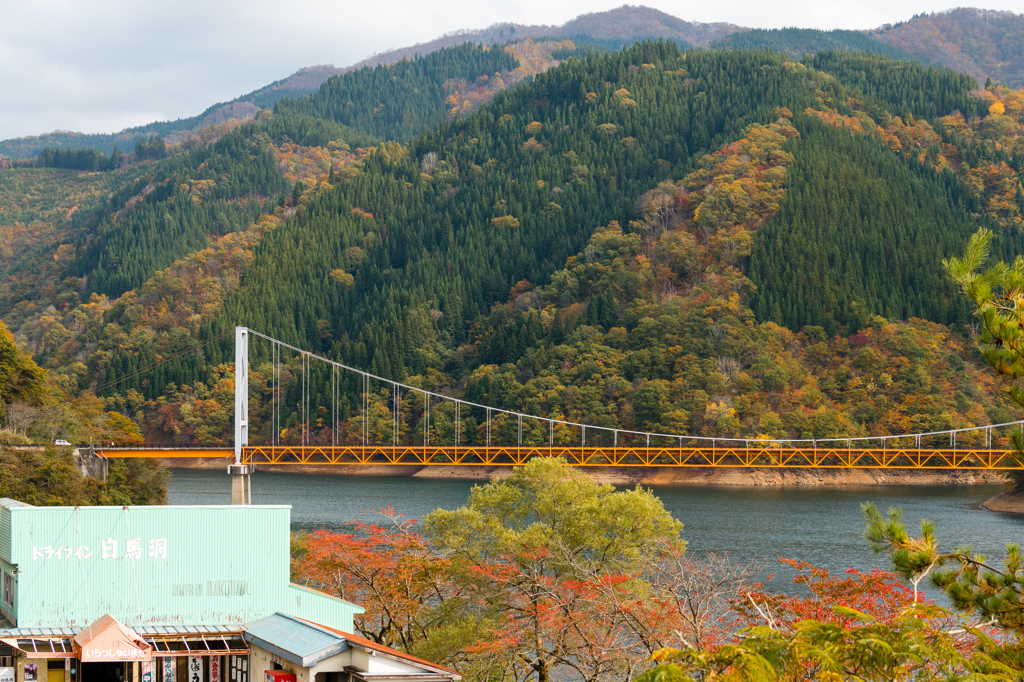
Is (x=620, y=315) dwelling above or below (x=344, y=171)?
below

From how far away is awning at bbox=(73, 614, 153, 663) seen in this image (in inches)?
474

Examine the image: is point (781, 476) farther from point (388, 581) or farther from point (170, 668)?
point (170, 668)

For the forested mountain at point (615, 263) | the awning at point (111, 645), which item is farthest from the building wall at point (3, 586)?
the forested mountain at point (615, 263)

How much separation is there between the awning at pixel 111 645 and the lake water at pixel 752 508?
1786cm

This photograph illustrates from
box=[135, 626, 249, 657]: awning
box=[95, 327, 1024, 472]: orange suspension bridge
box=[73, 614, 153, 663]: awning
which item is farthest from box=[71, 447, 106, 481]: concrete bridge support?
box=[73, 614, 153, 663]: awning

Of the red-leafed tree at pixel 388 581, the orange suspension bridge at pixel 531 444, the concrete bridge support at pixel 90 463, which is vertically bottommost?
the orange suspension bridge at pixel 531 444

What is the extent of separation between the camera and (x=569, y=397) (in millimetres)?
60062

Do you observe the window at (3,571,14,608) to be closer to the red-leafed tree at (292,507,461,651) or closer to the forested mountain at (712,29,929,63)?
the red-leafed tree at (292,507,461,651)

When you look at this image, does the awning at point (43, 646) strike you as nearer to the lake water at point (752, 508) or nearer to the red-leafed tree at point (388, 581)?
the red-leafed tree at point (388, 581)

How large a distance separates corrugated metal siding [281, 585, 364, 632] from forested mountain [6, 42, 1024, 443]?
4313 cm

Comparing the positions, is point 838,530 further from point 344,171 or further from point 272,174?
point 272,174

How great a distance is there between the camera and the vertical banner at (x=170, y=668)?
1259 centimetres

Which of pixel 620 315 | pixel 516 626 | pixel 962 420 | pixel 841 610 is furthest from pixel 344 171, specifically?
pixel 841 610

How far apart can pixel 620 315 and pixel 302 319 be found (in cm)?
2933
